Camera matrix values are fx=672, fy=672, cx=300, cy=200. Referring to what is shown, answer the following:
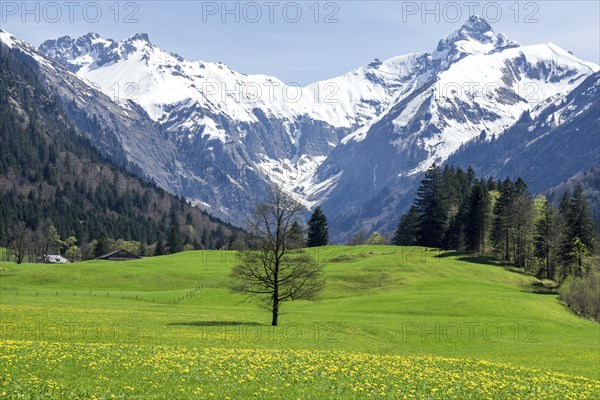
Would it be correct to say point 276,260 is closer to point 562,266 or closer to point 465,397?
point 465,397

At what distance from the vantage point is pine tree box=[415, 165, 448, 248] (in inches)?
6033

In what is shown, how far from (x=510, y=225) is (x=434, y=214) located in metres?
26.4

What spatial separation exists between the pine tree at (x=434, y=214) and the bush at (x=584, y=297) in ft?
182

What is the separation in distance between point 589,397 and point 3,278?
97234 mm

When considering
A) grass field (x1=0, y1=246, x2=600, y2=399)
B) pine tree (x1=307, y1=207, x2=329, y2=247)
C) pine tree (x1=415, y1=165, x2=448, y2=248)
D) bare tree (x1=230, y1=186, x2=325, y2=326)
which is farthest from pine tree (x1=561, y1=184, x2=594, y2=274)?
pine tree (x1=307, y1=207, x2=329, y2=247)

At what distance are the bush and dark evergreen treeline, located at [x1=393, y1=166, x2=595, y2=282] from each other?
15293 mm

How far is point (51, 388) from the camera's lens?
77.4ft

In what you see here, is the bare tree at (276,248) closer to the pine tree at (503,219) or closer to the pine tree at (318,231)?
the pine tree at (503,219)

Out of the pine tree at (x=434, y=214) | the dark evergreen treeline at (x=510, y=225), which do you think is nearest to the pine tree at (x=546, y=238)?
the dark evergreen treeline at (x=510, y=225)

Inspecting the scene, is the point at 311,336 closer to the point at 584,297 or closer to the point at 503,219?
the point at 584,297

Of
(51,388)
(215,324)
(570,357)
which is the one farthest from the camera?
(215,324)

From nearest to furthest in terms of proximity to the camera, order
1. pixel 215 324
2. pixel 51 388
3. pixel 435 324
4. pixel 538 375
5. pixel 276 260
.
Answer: pixel 51 388
pixel 538 375
pixel 215 324
pixel 276 260
pixel 435 324

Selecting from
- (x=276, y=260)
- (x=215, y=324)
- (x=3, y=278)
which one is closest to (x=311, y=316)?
(x=276, y=260)

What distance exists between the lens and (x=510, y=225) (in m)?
130
